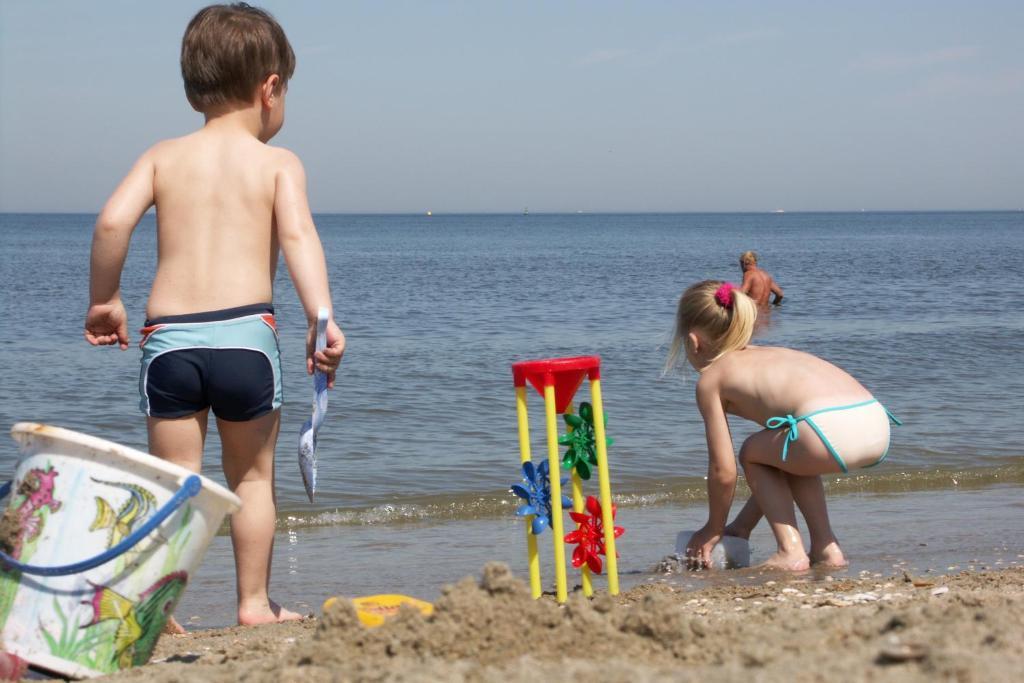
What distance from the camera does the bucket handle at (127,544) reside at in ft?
8.54

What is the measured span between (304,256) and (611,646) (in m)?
1.37

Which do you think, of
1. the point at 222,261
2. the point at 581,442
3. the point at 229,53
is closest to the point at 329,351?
the point at 222,261

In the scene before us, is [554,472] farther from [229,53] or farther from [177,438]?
[229,53]

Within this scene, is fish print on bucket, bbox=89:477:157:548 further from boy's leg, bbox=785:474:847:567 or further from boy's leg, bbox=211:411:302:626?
boy's leg, bbox=785:474:847:567

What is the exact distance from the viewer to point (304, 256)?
3.16 metres

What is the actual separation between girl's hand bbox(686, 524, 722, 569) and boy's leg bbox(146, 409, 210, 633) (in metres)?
2.05

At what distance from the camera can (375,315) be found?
17.7 metres

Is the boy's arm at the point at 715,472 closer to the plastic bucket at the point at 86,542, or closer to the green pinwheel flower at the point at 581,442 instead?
the green pinwheel flower at the point at 581,442

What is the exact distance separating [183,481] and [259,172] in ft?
3.28

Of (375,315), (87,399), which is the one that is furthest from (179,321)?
(375,315)

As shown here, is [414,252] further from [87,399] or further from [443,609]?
[443,609]

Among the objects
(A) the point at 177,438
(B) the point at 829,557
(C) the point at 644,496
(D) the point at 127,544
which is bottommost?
(C) the point at 644,496

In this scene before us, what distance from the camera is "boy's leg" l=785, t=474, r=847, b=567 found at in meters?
4.48

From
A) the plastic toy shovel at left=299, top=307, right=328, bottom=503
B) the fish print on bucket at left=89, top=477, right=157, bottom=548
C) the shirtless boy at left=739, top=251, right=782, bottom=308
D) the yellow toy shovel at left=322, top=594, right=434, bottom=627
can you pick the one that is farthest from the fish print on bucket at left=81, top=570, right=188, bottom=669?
the shirtless boy at left=739, top=251, right=782, bottom=308
